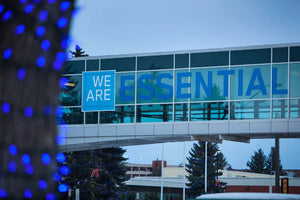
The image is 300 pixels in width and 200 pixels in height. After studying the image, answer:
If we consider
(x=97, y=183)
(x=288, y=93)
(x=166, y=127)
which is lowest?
(x=97, y=183)

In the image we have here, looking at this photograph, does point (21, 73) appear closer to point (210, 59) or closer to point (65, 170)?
point (210, 59)

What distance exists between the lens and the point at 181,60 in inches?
1084

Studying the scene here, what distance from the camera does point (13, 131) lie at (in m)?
3.04

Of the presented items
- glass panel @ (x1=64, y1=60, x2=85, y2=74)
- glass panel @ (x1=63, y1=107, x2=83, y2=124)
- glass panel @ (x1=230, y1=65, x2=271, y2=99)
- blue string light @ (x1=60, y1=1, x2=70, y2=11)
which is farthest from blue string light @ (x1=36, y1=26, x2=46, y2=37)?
glass panel @ (x1=64, y1=60, x2=85, y2=74)

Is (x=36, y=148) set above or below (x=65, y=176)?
above

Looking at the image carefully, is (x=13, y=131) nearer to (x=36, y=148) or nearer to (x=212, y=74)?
(x=36, y=148)

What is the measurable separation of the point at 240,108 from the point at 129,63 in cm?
599

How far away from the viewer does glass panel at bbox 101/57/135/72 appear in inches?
1114

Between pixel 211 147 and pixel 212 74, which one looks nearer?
pixel 212 74

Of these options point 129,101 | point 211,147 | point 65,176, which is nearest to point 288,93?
point 129,101

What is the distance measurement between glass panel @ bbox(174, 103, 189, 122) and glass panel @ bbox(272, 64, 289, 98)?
4.15m

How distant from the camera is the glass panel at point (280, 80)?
25828 mm

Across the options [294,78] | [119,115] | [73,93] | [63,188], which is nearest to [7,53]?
Answer: [294,78]

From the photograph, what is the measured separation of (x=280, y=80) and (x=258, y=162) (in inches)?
3952
